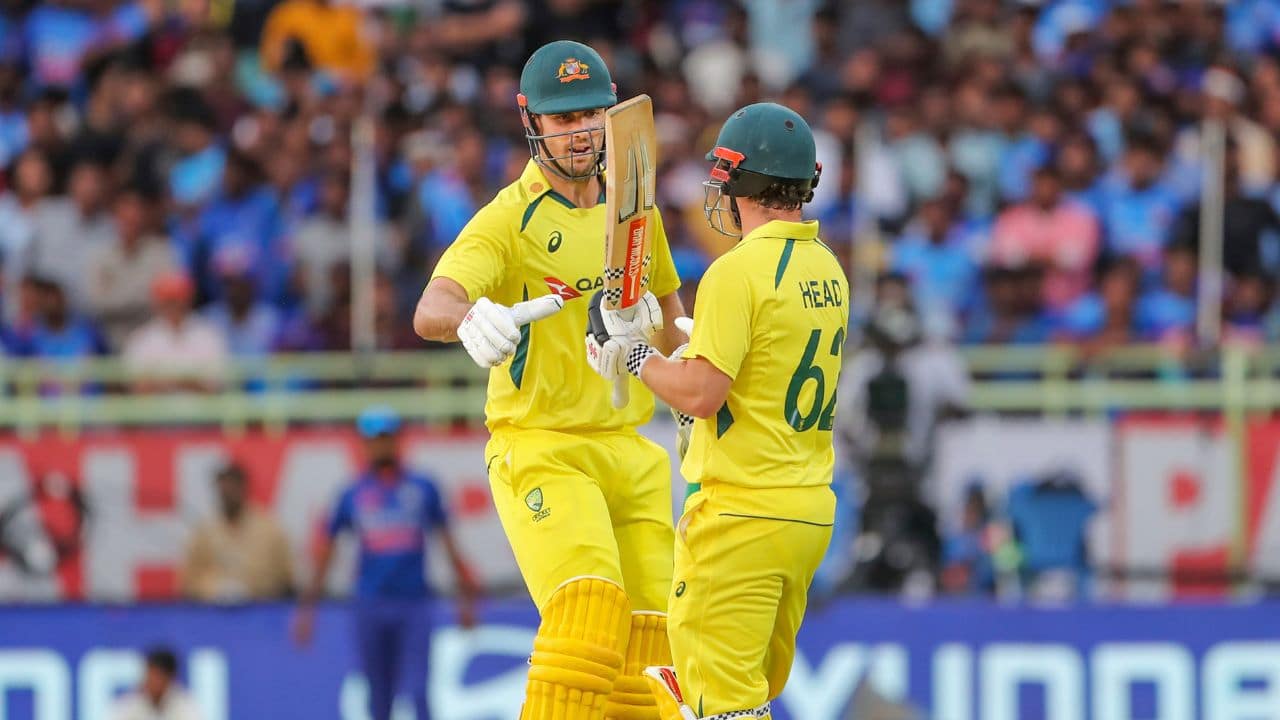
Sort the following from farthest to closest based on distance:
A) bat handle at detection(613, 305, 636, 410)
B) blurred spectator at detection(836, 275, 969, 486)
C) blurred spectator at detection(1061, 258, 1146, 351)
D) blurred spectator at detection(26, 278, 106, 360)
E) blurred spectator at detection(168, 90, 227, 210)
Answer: blurred spectator at detection(168, 90, 227, 210) < blurred spectator at detection(26, 278, 106, 360) < blurred spectator at detection(1061, 258, 1146, 351) < blurred spectator at detection(836, 275, 969, 486) < bat handle at detection(613, 305, 636, 410)

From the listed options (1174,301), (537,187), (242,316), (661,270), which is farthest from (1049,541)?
(537,187)

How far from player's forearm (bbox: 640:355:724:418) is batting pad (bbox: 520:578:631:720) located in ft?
2.81

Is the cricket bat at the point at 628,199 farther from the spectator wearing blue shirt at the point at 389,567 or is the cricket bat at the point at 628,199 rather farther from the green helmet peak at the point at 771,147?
the spectator wearing blue shirt at the point at 389,567

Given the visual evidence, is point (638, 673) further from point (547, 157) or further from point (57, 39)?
point (57, 39)

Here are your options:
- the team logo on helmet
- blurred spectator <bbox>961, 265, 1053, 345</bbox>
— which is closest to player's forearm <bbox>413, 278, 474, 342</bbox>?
the team logo on helmet

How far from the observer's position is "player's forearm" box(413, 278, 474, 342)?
741 centimetres

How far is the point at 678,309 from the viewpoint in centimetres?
850

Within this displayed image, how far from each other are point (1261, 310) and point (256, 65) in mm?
8550

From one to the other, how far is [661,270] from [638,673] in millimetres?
1629

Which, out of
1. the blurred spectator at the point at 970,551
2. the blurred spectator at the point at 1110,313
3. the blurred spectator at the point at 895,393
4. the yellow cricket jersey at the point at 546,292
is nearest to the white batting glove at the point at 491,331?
the yellow cricket jersey at the point at 546,292

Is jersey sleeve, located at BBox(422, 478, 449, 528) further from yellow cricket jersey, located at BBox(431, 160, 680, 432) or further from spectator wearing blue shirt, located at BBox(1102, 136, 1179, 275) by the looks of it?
spectator wearing blue shirt, located at BBox(1102, 136, 1179, 275)

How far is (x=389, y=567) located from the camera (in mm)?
13406

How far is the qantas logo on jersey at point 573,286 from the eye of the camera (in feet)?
26.0

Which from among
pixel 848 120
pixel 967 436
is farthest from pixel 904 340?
pixel 848 120
